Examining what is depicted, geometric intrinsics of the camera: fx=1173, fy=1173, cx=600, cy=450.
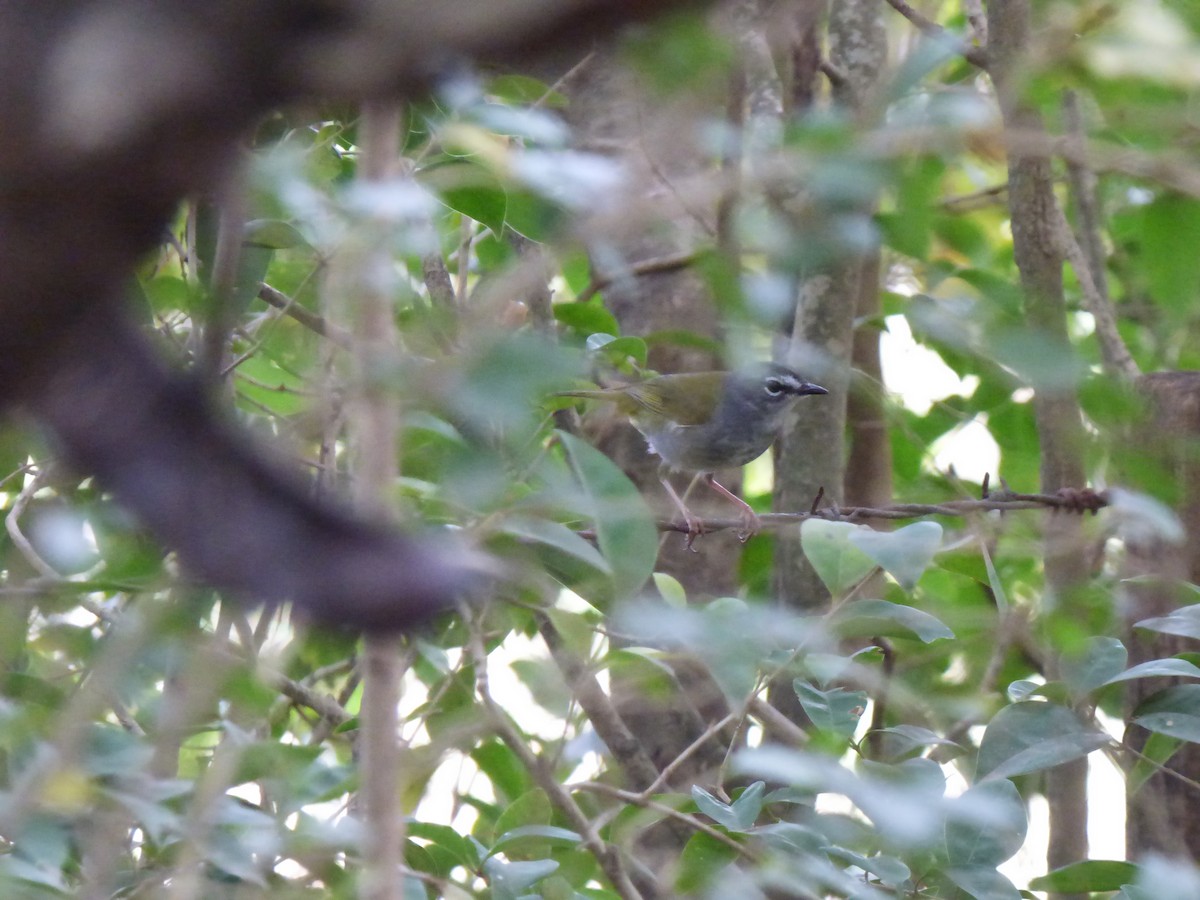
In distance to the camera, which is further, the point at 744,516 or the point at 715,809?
the point at 744,516

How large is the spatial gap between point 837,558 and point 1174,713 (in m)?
0.74

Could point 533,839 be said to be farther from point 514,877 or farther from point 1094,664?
point 1094,664

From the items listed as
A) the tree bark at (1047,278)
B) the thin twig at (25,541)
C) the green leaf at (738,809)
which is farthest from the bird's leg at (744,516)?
the thin twig at (25,541)

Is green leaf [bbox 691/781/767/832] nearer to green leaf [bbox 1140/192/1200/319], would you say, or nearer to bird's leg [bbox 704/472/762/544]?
bird's leg [bbox 704/472/762/544]

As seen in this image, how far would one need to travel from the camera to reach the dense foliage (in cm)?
118

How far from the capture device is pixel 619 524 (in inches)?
57.4

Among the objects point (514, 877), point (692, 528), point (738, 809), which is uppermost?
point (692, 528)

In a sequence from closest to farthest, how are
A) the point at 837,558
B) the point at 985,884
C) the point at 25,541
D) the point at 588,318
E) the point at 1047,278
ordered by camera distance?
the point at 985,884, the point at 837,558, the point at 25,541, the point at 588,318, the point at 1047,278

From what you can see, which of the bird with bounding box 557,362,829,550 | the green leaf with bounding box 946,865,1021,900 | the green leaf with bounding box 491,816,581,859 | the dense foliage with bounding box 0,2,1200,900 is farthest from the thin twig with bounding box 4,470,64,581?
the bird with bounding box 557,362,829,550

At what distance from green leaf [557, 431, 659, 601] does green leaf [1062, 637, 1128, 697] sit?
39.2 inches

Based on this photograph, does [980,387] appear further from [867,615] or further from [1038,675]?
[867,615]

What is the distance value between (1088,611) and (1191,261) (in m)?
0.97

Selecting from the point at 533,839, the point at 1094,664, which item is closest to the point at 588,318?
the point at 533,839

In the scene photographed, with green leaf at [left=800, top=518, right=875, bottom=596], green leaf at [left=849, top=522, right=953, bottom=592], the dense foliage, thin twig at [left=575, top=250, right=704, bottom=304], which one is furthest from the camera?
thin twig at [left=575, top=250, right=704, bottom=304]
